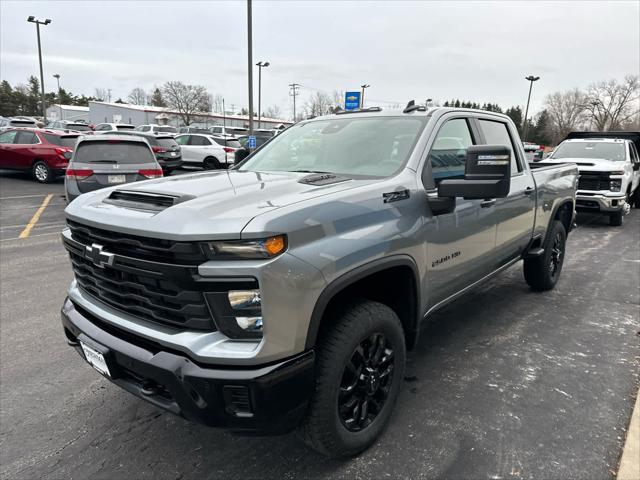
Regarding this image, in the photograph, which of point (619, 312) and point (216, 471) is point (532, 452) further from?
point (619, 312)

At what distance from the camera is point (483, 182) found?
8.40 ft

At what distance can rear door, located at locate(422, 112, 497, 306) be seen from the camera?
2887mm

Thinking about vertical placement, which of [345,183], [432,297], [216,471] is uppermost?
[345,183]

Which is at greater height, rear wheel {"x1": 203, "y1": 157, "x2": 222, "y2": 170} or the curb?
rear wheel {"x1": 203, "y1": 157, "x2": 222, "y2": 170}

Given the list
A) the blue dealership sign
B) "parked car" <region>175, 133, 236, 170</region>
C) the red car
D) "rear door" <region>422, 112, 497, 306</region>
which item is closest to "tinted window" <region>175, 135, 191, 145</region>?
"parked car" <region>175, 133, 236, 170</region>

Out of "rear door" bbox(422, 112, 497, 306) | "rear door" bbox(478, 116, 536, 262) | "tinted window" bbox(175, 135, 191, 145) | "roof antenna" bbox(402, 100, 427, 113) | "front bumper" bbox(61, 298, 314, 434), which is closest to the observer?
"front bumper" bbox(61, 298, 314, 434)

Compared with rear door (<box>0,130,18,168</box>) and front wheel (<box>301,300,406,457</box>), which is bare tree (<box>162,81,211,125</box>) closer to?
rear door (<box>0,130,18,168</box>)

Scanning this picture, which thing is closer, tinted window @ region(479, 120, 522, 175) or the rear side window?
tinted window @ region(479, 120, 522, 175)

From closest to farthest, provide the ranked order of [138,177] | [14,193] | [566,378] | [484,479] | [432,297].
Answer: [484,479] < [432,297] < [566,378] < [138,177] < [14,193]

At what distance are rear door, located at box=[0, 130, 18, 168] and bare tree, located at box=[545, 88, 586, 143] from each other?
81.5 meters

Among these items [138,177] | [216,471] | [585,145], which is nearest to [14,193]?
[138,177]

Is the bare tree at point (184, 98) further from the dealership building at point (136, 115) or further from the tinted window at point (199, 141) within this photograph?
the tinted window at point (199, 141)

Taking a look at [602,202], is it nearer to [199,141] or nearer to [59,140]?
[59,140]

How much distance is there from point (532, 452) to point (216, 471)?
1.77m
